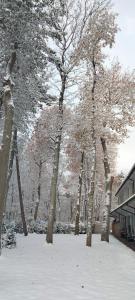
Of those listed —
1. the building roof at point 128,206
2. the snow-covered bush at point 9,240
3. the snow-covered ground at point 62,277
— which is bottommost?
the snow-covered ground at point 62,277

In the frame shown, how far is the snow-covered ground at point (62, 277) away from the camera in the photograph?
28.8 feet

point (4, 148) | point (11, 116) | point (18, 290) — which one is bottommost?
point (18, 290)

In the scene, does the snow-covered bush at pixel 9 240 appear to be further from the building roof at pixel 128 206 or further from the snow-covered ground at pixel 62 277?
the building roof at pixel 128 206

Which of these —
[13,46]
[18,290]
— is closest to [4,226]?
[13,46]

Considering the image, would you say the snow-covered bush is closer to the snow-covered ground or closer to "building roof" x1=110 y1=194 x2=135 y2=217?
the snow-covered ground

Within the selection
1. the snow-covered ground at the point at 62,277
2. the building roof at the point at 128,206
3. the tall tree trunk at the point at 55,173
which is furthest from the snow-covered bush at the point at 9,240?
the building roof at the point at 128,206

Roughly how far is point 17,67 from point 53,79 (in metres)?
6.48

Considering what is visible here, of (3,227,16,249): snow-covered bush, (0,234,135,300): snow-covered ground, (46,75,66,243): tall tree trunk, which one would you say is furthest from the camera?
(46,75,66,243): tall tree trunk

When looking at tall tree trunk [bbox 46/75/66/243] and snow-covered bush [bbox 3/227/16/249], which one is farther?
tall tree trunk [bbox 46/75/66/243]

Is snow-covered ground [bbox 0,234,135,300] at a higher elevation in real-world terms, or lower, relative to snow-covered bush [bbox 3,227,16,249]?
lower

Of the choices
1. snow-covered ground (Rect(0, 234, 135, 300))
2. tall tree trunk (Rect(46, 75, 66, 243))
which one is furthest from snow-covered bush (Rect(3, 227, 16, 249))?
tall tree trunk (Rect(46, 75, 66, 243))

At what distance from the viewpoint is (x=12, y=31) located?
49.4ft

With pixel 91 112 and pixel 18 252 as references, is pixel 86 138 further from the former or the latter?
pixel 18 252

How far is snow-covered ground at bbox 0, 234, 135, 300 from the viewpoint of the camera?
8.77m
